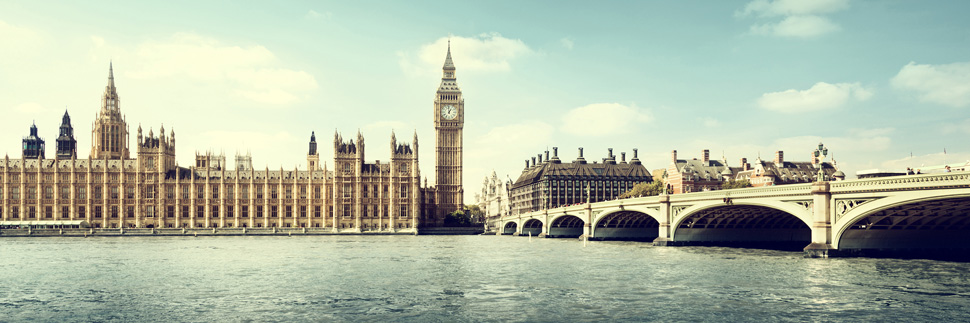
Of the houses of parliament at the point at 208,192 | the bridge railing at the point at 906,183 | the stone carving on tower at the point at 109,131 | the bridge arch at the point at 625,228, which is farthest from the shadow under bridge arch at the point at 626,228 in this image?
the stone carving on tower at the point at 109,131

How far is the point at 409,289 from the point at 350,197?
415 ft

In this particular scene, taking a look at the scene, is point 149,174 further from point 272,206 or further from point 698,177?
point 698,177

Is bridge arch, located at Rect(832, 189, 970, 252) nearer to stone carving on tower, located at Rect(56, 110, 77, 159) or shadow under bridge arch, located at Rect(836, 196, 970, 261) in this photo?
shadow under bridge arch, located at Rect(836, 196, 970, 261)

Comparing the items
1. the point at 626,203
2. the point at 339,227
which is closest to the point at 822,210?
the point at 626,203

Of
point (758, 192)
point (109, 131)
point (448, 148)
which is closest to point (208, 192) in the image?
point (109, 131)

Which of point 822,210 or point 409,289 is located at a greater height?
point 822,210

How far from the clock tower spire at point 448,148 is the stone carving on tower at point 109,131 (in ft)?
242

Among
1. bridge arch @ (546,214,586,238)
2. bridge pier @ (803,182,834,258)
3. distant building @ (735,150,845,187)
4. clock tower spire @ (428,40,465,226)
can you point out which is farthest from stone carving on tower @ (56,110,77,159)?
bridge pier @ (803,182,834,258)

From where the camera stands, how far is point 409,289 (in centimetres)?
4244

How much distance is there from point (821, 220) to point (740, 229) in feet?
106

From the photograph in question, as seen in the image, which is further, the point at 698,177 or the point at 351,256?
the point at 698,177

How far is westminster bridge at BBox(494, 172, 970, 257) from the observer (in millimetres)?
47344

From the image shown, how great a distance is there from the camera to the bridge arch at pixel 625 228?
343ft

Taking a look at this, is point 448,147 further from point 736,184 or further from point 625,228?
point 625,228
